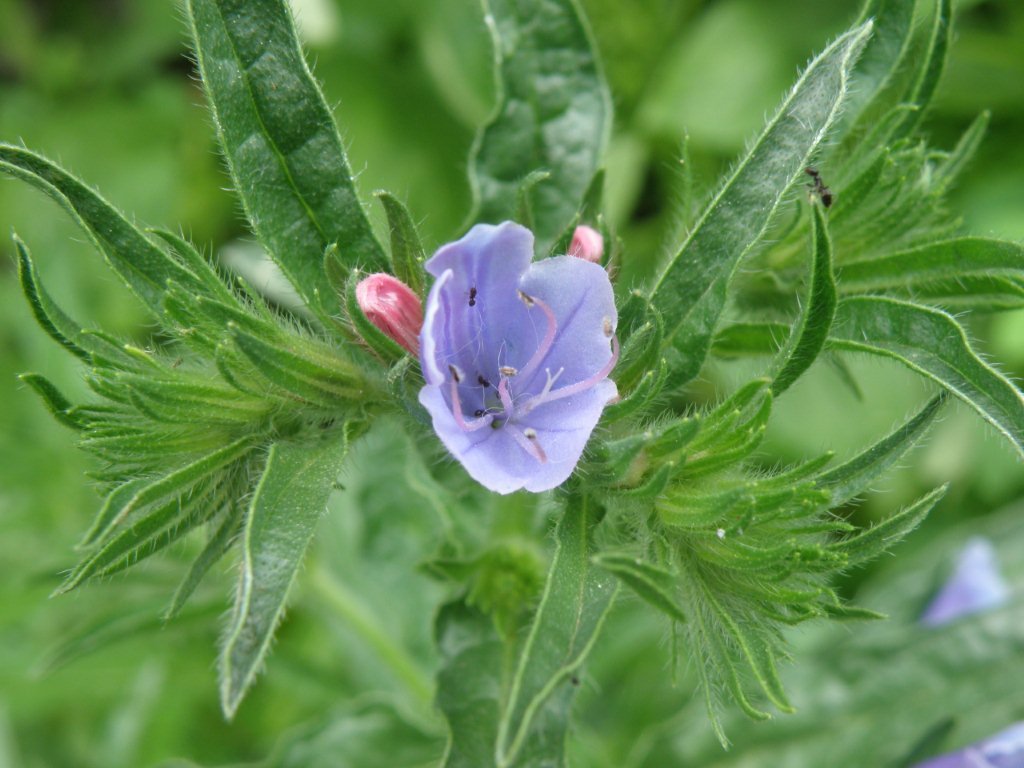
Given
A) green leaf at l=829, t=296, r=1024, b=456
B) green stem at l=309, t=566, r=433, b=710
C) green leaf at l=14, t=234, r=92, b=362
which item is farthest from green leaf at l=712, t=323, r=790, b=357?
green stem at l=309, t=566, r=433, b=710

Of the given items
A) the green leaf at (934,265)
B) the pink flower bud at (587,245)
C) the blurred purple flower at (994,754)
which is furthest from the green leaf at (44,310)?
the blurred purple flower at (994,754)

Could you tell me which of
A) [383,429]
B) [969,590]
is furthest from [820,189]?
[383,429]

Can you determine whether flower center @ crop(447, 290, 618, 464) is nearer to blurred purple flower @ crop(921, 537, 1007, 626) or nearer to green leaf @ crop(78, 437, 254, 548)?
green leaf @ crop(78, 437, 254, 548)

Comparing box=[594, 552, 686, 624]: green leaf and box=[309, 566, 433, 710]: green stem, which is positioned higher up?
box=[594, 552, 686, 624]: green leaf

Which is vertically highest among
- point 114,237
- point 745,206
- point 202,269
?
point 114,237

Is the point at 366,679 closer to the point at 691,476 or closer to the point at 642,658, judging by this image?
the point at 642,658

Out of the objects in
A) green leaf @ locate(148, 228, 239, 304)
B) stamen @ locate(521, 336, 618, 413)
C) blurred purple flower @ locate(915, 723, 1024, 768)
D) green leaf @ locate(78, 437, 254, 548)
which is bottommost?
blurred purple flower @ locate(915, 723, 1024, 768)

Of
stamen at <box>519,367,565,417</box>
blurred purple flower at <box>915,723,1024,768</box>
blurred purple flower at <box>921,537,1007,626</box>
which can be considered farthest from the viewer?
blurred purple flower at <box>921,537,1007,626</box>

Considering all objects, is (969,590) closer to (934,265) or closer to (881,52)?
(934,265)
